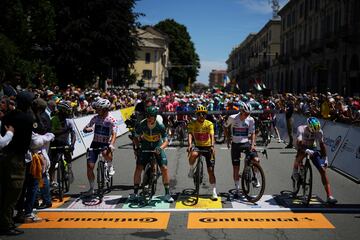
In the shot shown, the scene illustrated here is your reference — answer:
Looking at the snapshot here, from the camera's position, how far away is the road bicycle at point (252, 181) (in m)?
9.35

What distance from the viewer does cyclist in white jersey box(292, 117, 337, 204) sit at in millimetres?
9180

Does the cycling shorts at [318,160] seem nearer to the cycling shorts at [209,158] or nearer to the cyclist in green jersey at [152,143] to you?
the cycling shorts at [209,158]

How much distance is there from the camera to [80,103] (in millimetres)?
21844

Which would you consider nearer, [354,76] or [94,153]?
[94,153]

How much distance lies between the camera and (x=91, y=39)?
A: 40.6m

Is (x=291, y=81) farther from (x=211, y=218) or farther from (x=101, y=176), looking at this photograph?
(x=211, y=218)

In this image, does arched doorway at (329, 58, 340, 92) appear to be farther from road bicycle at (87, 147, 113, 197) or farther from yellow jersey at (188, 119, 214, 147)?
road bicycle at (87, 147, 113, 197)

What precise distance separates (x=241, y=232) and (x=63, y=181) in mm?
4216

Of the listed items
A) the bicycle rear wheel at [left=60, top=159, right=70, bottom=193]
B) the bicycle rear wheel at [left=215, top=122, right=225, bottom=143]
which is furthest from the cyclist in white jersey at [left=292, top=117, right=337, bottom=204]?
the bicycle rear wheel at [left=215, top=122, right=225, bottom=143]

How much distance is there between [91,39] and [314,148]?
110 feet

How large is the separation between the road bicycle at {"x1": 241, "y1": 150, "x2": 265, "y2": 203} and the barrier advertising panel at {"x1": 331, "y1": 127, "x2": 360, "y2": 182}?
368 centimetres

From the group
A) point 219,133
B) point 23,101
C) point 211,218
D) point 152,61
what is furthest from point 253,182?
point 152,61

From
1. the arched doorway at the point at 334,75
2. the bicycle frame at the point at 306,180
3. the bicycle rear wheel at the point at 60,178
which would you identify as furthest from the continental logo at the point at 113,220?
the arched doorway at the point at 334,75

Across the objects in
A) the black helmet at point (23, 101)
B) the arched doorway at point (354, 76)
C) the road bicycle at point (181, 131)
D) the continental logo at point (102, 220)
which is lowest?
the continental logo at point (102, 220)
